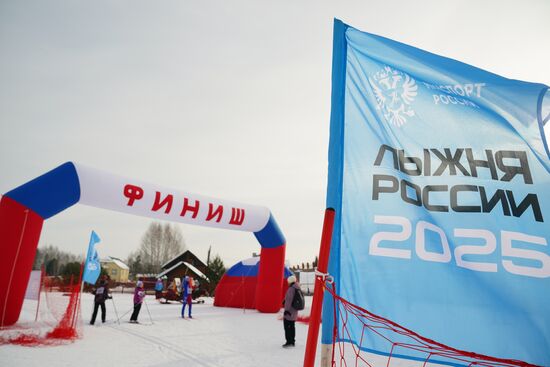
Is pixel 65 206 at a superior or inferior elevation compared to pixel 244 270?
superior

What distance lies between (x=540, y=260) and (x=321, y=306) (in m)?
1.49

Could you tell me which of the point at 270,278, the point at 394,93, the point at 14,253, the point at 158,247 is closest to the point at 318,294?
the point at 394,93

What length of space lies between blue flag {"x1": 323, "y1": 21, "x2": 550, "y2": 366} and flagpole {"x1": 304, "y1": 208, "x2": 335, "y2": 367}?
0.10 metres

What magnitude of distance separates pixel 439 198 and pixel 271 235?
39.8 feet

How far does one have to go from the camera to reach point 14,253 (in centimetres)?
858

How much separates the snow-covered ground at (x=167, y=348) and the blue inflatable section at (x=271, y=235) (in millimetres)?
3642

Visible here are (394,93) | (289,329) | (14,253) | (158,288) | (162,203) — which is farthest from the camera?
(158,288)

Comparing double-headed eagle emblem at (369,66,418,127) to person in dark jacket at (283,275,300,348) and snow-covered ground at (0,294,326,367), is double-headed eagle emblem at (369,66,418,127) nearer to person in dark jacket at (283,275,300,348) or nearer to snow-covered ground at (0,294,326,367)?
snow-covered ground at (0,294,326,367)

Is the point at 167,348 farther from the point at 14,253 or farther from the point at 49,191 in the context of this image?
the point at 49,191

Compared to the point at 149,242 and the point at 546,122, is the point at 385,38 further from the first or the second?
the point at 149,242

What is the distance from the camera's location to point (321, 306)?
2146mm

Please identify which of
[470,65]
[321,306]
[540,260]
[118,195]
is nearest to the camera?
[321,306]

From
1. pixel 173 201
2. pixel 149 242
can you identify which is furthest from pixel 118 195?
pixel 149 242

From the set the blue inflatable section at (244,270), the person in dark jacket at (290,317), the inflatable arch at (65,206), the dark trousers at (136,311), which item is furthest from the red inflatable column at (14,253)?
the blue inflatable section at (244,270)
